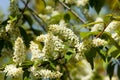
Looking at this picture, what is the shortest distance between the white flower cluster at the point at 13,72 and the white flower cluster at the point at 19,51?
0.05m

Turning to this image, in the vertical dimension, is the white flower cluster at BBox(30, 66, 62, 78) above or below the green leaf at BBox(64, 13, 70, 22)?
below

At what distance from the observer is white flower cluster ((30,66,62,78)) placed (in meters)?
2.96

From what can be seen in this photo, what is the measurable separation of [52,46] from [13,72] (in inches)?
11.7

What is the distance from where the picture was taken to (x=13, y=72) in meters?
2.97

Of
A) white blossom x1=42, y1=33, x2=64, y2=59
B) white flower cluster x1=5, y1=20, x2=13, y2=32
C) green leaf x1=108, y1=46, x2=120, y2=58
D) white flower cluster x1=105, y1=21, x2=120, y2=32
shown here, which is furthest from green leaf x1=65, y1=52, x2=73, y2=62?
white flower cluster x1=5, y1=20, x2=13, y2=32

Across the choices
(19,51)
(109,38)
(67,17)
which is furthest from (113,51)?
(67,17)

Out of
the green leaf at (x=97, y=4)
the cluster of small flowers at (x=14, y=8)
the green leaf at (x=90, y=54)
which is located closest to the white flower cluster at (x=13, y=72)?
the green leaf at (x=90, y=54)

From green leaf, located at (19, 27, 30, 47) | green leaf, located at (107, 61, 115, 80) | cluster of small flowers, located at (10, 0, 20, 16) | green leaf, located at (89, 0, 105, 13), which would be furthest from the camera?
green leaf, located at (19, 27, 30, 47)

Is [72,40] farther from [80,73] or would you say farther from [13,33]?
[80,73]

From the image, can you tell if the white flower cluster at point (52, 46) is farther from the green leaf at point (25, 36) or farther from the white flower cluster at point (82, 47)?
the green leaf at point (25, 36)

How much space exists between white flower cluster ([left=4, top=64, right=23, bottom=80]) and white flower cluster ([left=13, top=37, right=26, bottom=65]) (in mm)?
51

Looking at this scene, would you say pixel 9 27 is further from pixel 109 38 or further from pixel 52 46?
pixel 109 38

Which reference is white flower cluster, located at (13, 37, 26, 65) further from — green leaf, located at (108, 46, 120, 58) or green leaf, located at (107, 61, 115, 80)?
green leaf, located at (107, 61, 115, 80)

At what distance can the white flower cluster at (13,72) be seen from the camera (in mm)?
2967
